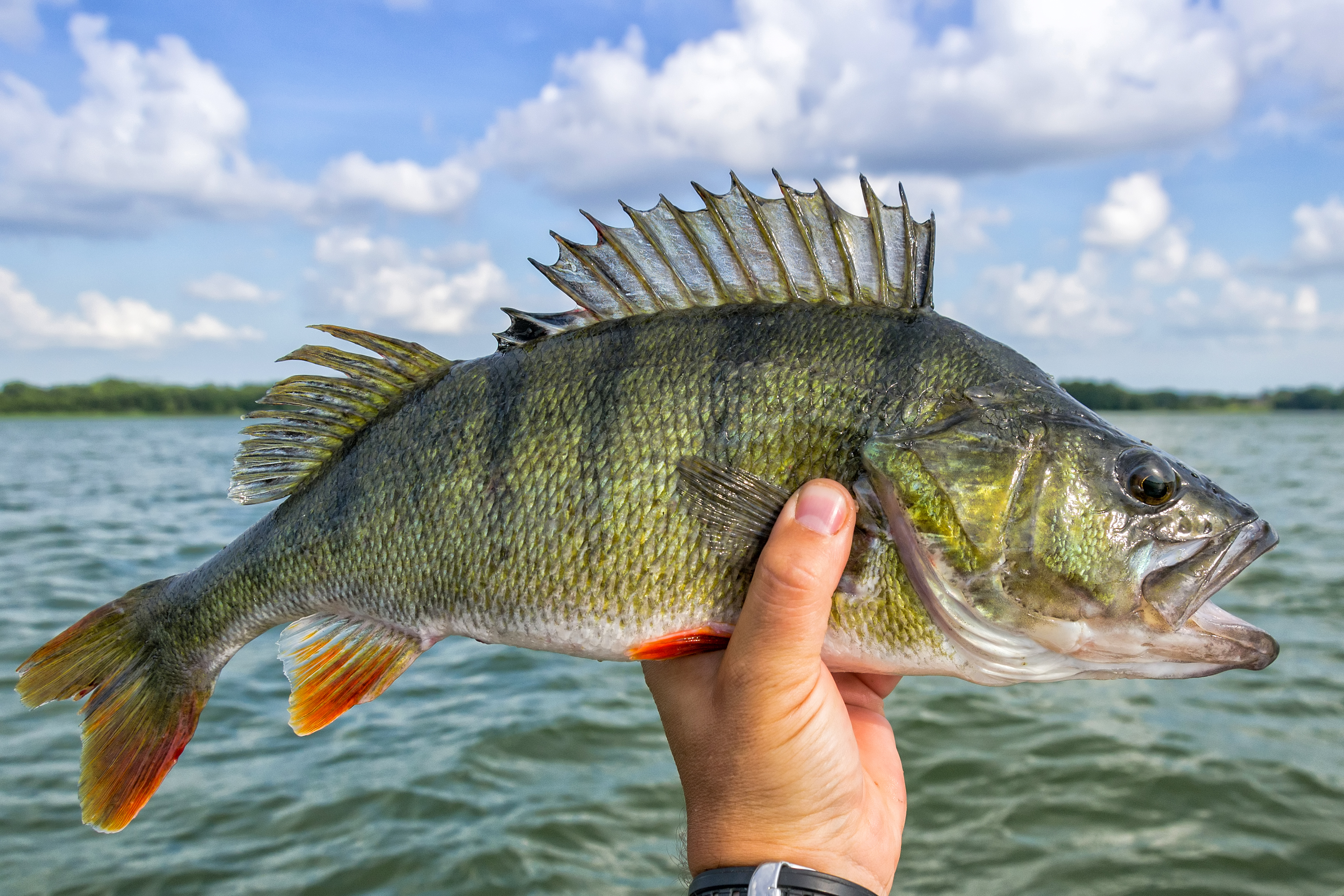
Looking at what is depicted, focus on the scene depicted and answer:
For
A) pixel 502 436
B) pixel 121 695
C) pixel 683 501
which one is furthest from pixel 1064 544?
pixel 121 695

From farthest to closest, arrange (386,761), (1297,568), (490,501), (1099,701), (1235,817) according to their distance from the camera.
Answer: (1297,568) < (1099,701) < (386,761) < (1235,817) < (490,501)

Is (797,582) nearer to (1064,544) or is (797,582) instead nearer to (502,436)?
(1064,544)

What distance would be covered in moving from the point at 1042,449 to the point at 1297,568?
50.1 feet

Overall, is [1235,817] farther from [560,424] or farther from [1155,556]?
[560,424]

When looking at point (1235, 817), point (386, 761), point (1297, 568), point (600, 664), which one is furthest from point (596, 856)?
point (1297, 568)

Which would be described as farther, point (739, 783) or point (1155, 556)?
point (739, 783)

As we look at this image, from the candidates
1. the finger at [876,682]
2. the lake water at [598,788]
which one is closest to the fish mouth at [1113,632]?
the finger at [876,682]

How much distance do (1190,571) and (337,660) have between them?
8.23 feet

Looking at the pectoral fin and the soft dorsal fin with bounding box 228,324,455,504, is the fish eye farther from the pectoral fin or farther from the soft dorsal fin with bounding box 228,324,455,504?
the soft dorsal fin with bounding box 228,324,455,504

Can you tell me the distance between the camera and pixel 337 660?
9.12 ft

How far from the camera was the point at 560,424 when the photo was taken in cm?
254

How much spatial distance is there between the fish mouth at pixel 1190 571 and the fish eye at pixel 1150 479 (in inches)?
4.9

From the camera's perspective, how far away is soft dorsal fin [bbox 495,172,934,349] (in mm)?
2607

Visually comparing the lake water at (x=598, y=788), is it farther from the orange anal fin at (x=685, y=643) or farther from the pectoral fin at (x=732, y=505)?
the pectoral fin at (x=732, y=505)
